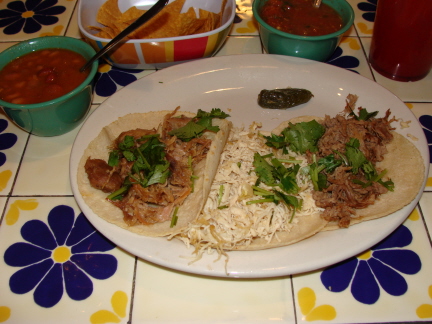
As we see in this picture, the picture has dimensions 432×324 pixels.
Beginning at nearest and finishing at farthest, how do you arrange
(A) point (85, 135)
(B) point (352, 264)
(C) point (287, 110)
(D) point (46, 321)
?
Result: (D) point (46, 321) < (B) point (352, 264) < (A) point (85, 135) < (C) point (287, 110)

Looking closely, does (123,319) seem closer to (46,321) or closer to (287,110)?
(46,321)

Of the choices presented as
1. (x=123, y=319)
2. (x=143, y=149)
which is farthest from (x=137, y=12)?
(x=123, y=319)

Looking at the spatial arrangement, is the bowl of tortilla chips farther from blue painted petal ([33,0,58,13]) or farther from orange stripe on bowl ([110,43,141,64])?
blue painted petal ([33,0,58,13])

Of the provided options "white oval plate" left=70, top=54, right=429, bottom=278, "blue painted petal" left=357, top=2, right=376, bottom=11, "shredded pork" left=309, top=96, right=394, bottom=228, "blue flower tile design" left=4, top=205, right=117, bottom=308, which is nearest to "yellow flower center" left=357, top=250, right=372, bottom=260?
"shredded pork" left=309, top=96, right=394, bottom=228

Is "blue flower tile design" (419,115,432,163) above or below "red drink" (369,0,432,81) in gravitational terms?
below

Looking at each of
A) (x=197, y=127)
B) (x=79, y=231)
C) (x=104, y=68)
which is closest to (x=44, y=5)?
(x=104, y=68)

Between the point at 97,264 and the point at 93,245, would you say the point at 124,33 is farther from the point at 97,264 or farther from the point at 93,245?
the point at 97,264

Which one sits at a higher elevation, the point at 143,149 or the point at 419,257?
the point at 143,149
